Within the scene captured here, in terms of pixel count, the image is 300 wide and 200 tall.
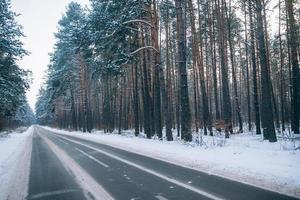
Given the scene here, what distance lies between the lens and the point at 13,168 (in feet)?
47.7

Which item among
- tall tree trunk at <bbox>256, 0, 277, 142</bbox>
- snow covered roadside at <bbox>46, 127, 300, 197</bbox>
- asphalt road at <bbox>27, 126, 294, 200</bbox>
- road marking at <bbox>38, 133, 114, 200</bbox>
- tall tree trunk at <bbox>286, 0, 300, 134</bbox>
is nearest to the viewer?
asphalt road at <bbox>27, 126, 294, 200</bbox>

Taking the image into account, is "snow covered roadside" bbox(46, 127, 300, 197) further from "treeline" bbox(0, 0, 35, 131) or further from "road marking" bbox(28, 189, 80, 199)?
"treeline" bbox(0, 0, 35, 131)

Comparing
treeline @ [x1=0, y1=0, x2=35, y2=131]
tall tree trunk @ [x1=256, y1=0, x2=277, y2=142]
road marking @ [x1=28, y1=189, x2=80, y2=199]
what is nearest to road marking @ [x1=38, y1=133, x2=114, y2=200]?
road marking @ [x1=28, y1=189, x2=80, y2=199]

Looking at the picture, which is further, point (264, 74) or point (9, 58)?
point (9, 58)

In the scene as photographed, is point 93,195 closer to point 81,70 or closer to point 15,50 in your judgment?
point 15,50

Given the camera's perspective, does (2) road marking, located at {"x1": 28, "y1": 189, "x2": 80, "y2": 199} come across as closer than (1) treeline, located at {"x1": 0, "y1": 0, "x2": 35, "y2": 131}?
Yes

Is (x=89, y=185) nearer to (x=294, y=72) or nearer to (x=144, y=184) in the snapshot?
(x=144, y=184)

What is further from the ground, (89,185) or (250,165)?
(250,165)

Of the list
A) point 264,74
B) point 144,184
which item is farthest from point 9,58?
point 144,184

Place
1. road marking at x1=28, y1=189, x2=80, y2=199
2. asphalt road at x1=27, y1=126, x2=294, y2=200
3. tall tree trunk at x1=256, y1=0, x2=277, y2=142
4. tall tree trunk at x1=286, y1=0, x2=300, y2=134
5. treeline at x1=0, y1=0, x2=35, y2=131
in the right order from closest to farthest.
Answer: asphalt road at x1=27, y1=126, x2=294, y2=200, road marking at x1=28, y1=189, x2=80, y2=199, tall tree trunk at x1=256, y1=0, x2=277, y2=142, tall tree trunk at x1=286, y1=0, x2=300, y2=134, treeline at x1=0, y1=0, x2=35, y2=131

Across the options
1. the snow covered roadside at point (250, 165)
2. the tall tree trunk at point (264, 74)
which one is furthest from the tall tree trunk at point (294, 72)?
the snow covered roadside at point (250, 165)

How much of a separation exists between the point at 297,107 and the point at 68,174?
51.1 ft

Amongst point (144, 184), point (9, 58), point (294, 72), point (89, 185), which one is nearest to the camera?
point (144, 184)

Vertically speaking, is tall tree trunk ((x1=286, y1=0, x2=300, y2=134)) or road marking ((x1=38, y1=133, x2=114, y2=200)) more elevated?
tall tree trunk ((x1=286, y1=0, x2=300, y2=134))
